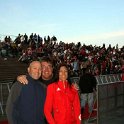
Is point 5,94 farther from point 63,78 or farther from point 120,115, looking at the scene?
point 63,78

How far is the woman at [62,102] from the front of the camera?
4351mm

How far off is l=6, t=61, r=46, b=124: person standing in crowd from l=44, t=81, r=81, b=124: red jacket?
123mm

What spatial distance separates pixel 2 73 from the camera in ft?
86.5

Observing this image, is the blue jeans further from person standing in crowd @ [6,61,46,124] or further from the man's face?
person standing in crowd @ [6,61,46,124]

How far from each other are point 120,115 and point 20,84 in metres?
6.55

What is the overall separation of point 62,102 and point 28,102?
50 centimetres

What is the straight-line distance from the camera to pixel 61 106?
14.5ft

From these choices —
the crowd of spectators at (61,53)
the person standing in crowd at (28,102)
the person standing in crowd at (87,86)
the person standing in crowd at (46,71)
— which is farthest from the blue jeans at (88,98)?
the crowd of spectators at (61,53)

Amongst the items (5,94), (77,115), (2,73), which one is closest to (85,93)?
(5,94)

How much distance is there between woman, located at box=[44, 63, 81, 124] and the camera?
14.3 feet

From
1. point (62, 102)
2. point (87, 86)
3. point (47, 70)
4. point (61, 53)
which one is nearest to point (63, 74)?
point (62, 102)

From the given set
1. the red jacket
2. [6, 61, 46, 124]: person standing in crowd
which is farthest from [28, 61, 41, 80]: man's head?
the red jacket

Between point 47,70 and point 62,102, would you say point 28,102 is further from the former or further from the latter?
point 47,70

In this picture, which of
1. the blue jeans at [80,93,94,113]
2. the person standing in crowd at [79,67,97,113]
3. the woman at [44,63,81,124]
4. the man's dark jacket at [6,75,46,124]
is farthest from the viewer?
the blue jeans at [80,93,94,113]
